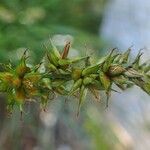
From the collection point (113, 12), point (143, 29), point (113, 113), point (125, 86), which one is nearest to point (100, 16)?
point (113, 12)

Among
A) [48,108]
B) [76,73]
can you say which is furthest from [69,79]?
[48,108]

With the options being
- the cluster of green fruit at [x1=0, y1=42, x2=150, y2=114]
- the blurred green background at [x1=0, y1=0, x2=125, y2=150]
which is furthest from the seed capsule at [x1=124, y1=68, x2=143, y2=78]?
the blurred green background at [x1=0, y1=0, x2=125, y2=150]

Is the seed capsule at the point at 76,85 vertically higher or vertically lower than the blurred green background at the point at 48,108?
lower

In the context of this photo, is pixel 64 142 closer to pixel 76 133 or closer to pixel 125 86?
pixel 76 133

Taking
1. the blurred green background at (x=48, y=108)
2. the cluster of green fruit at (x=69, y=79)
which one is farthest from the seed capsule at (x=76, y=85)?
the blurred green background at (x=48, y=108)

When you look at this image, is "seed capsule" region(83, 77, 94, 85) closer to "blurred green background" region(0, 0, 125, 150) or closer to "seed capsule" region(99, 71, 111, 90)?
"seed capsule" region(99, 71, 111, 90)

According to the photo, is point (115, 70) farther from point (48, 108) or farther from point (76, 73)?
point (48, 108)

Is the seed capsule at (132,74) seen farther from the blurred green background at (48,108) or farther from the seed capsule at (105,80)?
the blurred green background at (48,108)
